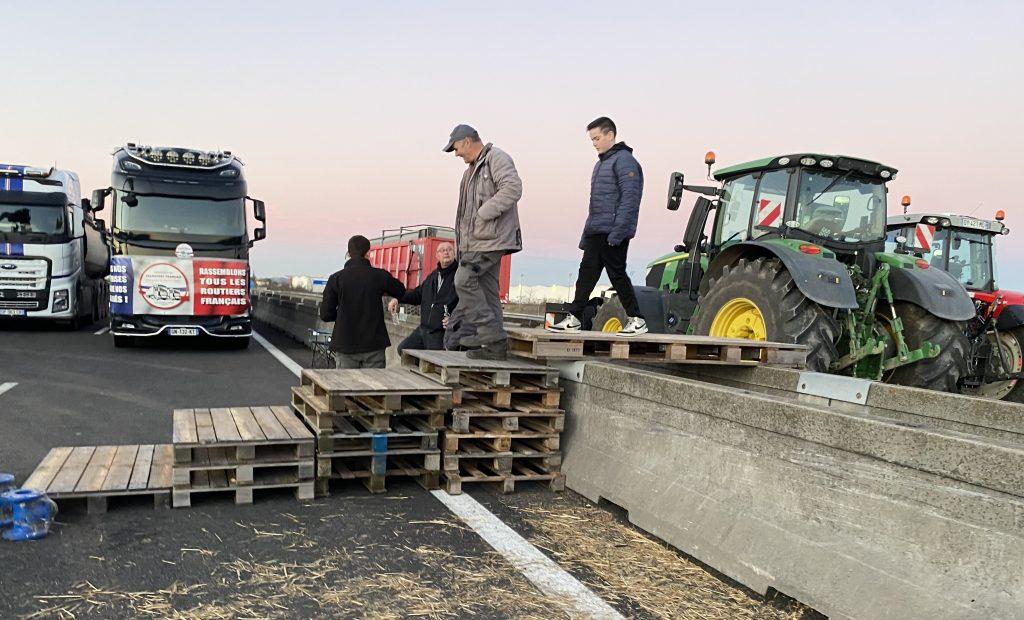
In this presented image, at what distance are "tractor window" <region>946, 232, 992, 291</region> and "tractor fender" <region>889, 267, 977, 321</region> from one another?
15.7 ft

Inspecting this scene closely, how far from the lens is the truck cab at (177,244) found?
14.7 metres

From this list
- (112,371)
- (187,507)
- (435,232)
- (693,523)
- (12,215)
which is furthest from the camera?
(435,232)

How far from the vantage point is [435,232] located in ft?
79.1

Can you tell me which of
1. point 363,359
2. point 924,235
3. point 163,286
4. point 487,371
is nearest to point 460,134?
point 487,371

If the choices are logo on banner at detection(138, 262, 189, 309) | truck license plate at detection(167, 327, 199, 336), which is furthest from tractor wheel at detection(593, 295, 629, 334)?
logo on banner at detection(138, 262, 189, 309)

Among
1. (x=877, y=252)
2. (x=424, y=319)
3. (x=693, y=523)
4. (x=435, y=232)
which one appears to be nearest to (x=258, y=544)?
(x=693, y=523)

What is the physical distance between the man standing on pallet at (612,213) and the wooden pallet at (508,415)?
1071 mm

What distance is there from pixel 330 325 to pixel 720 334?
11553 millimetres

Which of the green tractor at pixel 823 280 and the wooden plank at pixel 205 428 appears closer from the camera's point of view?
the wooden plank at pixel 205 428

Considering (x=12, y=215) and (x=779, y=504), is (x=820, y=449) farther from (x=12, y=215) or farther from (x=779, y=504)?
(x=12, y=215)

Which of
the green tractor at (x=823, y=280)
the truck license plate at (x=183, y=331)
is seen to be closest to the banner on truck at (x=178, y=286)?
the truck license plate at (x=183, y=331)

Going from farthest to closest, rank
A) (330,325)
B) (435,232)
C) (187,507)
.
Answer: (435,232) < (330,325) < (187,507)

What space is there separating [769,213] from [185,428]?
6577 millimetres

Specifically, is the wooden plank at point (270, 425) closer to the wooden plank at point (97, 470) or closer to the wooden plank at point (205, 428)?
the wooden plank at point (205, 428)
